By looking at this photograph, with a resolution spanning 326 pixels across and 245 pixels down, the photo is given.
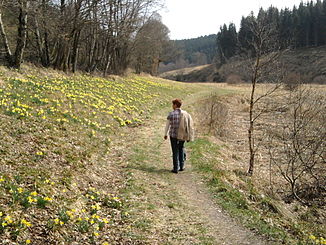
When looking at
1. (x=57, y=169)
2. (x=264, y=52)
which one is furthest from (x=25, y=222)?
(x=264, y=52)

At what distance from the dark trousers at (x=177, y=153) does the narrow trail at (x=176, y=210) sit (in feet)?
0.93

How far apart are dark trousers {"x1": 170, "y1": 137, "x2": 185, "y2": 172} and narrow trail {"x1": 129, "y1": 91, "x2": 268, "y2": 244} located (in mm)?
283

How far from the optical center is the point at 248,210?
739 centimetres

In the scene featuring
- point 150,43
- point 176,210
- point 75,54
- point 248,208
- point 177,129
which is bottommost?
point 248,208

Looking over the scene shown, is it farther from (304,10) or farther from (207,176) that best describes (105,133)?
(304,10)

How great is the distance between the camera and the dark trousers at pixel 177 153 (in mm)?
9406

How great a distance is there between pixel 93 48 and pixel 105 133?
20697mm

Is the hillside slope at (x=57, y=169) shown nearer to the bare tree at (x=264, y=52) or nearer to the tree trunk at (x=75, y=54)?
the bare tree at (x=264, y=52)

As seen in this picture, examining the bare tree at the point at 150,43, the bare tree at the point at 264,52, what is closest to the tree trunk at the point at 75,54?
the bare tree at the point at 150,43

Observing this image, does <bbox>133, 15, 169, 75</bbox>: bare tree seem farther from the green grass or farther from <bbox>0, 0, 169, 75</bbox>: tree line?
the green grass

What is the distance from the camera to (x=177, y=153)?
9.43 meters

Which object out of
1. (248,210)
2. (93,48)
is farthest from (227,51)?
(248,210)

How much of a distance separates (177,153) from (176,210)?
2.64m

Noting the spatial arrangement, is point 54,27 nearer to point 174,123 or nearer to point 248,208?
point 174,123
